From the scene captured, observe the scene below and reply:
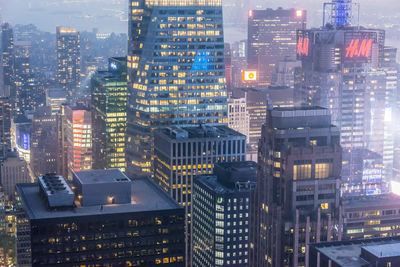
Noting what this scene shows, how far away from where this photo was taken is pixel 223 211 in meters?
149

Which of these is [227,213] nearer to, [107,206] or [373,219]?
[373,219]

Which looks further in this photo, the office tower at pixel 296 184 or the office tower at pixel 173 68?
the office tower at pixel 173 68

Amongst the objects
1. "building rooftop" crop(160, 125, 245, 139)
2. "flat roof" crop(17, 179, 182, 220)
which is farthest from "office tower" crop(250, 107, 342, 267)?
"building rooftop" crop(160, 125, 245, 139)

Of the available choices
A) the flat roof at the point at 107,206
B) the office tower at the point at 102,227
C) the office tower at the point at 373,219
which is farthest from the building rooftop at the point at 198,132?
the office tower at the point at 102,227

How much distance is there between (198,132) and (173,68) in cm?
2170

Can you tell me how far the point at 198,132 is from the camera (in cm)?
17462

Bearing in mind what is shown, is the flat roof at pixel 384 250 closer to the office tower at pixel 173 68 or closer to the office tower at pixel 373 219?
the office tower at pixel 373 219

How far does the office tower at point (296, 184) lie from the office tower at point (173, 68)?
214 ft

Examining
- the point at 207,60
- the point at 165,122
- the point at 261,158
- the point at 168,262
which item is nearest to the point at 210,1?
the point at 207,60

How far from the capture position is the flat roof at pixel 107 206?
351 ft

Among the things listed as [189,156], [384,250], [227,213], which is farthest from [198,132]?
[384,250]

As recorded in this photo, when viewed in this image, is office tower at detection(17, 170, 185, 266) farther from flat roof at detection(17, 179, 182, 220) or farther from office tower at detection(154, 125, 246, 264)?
office tower at detection(154, 125, 246, 264)

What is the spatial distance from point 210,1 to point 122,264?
94.1 metres

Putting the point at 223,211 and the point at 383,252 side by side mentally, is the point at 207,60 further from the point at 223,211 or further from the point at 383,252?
the point at 383,252
